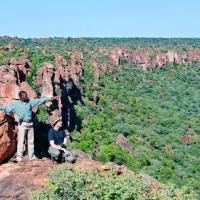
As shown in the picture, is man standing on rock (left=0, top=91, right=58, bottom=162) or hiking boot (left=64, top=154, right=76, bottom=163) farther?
hiking boot (left=64, top=154, right=76, bottom=163)

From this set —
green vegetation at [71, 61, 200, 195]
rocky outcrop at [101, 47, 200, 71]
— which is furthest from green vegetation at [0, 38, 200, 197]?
rocky outcrop at [101, 47, 200, 71]

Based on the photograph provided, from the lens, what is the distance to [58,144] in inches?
603

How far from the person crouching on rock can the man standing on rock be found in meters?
0.59

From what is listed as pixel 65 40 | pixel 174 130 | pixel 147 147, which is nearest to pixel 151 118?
pixel 174 130

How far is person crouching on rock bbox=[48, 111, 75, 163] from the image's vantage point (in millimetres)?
14953

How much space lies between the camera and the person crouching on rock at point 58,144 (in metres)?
15.0

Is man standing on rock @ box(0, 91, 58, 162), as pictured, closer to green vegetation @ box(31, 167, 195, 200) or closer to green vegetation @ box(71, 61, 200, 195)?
green vegetation @ box(31, 167, 195, 200)

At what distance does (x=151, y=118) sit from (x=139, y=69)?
3779cm

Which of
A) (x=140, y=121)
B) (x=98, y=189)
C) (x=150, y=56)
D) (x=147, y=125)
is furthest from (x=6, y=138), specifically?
(x=150, y=56)

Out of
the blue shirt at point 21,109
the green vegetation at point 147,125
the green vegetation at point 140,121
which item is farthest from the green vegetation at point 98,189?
the green vegetation at point 147,125

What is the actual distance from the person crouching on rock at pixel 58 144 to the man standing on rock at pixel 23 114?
0.59m

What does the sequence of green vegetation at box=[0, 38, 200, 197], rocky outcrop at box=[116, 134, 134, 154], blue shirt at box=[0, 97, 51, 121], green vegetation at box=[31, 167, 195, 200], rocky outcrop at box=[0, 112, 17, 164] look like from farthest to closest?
1. rocky outcrop at box=[116, 134, 134, 154]
2. green vegetation at box=[0, 38, 200, 197]
3. rocky outcrop at box=[0, 112, 17, 164]
4. blue shirt at box=[0, 97, 51, 121]
5. green vegetation at box=[31, 167, 195, 200]

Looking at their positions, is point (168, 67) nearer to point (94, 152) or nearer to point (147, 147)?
point (147, 147)

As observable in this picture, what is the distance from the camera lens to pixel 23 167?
49.1 feet
